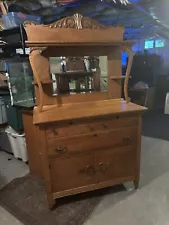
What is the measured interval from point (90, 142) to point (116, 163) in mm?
353

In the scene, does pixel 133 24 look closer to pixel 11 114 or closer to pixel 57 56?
pixel 57 56

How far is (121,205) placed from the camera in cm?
163

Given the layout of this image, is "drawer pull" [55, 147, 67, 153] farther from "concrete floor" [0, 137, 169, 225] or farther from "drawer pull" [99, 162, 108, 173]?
"concrete floor" [0, 137, 169, 225]

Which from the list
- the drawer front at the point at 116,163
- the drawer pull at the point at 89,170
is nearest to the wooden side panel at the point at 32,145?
the drawer pull at the point at 89,170

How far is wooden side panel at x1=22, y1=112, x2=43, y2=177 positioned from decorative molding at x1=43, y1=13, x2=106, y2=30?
0.91 meters

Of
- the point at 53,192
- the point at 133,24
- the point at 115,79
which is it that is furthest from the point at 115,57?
the point at 133,24

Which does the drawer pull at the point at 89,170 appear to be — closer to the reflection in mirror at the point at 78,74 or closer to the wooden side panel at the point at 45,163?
the wooden side panel at the point at 45,163

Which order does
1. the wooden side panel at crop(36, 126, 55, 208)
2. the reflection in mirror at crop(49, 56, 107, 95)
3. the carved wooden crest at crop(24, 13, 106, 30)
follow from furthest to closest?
the reflection in mirror at crop(49, 56, 107, 95)
the carved wooden crest at crop(24, 13, 106, 30)
the wooden side panel at crop(36, 126, 55, 208)

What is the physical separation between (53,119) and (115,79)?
77 cm

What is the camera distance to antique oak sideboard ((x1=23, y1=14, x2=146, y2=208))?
1463 mm

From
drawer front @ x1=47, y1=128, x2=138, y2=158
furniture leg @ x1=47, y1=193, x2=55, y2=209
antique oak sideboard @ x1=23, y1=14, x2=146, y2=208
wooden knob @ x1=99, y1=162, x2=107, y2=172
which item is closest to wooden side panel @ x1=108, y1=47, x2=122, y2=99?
antique oak sideboard @ x1=23, y1=14, x2=146, y2=208

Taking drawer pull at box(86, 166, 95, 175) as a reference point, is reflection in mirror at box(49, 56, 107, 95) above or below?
above

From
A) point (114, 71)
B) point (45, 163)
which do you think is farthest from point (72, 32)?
point (45, 163)

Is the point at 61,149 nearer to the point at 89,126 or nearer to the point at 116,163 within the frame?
the point at 89,126
